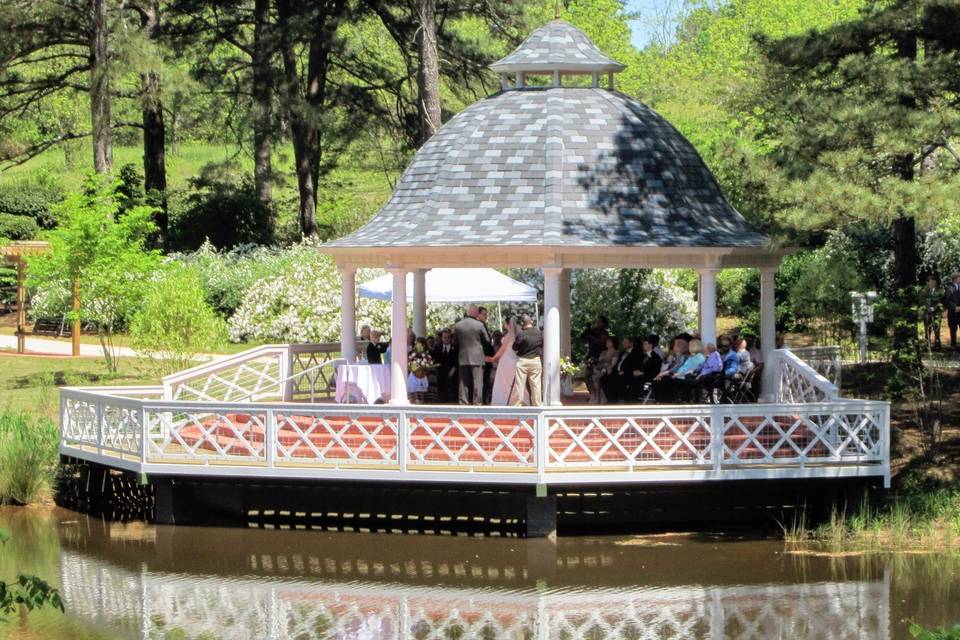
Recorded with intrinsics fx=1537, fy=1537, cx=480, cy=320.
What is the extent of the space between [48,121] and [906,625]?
54.1m

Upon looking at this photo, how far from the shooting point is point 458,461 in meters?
19.0

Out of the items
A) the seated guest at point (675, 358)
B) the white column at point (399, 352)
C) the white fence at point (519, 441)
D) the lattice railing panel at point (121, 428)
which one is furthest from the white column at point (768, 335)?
the lattice railing panel at point (121, 428)

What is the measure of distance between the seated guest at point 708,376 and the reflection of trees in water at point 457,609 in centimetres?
479

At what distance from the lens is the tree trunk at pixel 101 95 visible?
3700 centimetres

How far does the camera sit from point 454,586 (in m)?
17.4

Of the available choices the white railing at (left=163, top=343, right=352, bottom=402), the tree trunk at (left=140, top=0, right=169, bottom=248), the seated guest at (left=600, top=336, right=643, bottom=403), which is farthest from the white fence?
the tree trunk at (left=140, top=0, right=169, bottom=248)

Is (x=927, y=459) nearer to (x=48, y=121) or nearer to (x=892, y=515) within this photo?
(x=892, y=515)

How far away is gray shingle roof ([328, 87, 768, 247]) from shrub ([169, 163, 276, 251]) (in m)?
20.9

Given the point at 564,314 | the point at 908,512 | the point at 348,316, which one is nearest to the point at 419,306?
the point at 564,314

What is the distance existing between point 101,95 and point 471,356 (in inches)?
729

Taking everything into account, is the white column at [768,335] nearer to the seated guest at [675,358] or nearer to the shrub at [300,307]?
the seated guest at [675,358]

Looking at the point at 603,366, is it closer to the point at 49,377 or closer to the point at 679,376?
the point at 679,376

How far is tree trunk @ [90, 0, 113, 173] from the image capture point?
37000 mm

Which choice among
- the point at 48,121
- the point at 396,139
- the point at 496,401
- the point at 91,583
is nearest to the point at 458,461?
the point at 496,401
